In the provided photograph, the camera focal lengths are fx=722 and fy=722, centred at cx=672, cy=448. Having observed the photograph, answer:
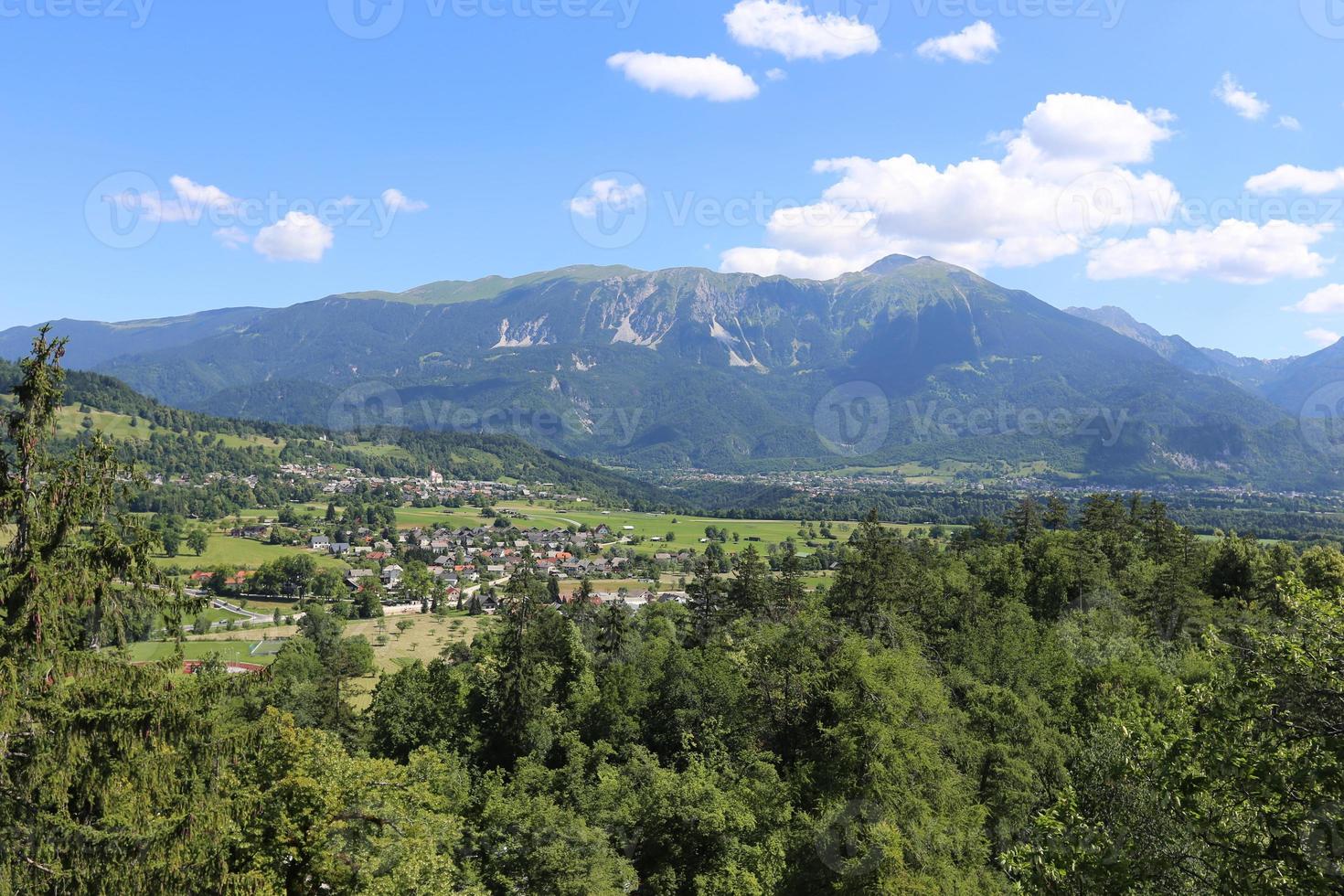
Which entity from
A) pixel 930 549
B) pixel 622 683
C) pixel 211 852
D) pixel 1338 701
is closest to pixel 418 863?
pixel 211 852

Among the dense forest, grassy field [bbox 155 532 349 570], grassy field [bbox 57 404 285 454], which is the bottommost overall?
grassy field [bbox 155 532 349 570]

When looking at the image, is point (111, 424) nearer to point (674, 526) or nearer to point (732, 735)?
point (674, 526)

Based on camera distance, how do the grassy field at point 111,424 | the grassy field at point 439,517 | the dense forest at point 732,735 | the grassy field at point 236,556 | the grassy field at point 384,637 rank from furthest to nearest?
1. the grassy field at point 111,424
2. the grassy field at point 439,517
3. the grassy field at point 236,556
4. the grassy field at point 384,637
5. the dense forest at point 732,735

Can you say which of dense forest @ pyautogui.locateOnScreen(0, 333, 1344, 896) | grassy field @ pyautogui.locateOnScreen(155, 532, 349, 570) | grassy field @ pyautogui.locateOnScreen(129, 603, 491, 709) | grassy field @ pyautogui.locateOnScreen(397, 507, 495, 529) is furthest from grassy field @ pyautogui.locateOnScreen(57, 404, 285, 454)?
dense forest @ pyautogui.locateOnScreen(0, 333, 1344, 896)

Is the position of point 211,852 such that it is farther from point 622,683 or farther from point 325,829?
point 622,683

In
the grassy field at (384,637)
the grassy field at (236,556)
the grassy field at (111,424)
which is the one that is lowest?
the grassy field at (384,637)

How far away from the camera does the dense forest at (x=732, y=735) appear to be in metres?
8.16

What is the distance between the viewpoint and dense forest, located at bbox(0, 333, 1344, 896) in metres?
8.16

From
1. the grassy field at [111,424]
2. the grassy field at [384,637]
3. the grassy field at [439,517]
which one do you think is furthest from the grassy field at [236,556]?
the grassy field at [111,424]

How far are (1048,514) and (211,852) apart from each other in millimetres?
64162

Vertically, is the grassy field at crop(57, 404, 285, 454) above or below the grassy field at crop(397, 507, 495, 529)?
above

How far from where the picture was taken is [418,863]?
14367mm

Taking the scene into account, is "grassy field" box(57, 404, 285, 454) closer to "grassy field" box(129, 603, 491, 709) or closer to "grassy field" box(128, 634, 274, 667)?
"grassy field" box(129, 603, 491, 709)

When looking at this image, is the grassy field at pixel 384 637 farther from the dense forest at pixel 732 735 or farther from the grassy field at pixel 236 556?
the grassy field at pixel 236 556
